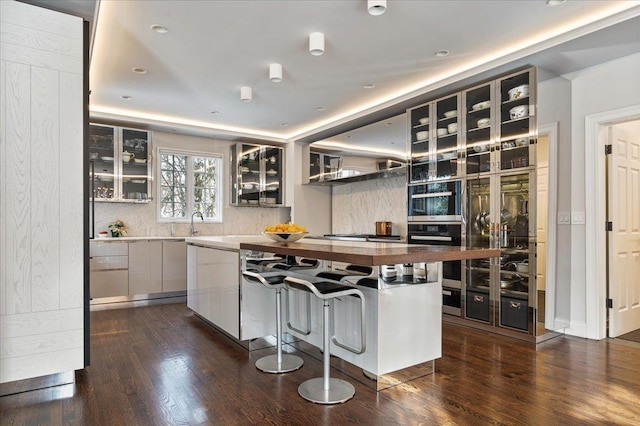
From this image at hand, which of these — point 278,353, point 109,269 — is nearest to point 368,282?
point 278,353

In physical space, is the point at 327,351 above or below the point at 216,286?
below

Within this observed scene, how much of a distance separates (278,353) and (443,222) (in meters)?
2.40

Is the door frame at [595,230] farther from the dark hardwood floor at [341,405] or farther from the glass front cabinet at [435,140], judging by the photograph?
the glass front cabinet at [435,140]

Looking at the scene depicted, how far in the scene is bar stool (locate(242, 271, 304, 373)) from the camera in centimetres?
289

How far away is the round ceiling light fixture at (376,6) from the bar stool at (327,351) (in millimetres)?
1851

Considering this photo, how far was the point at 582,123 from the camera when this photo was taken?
12.6 feet

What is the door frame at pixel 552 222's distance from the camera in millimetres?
4023

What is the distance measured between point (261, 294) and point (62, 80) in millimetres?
2133

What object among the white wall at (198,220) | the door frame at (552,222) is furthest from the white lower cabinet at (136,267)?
the door frame at (552,222)

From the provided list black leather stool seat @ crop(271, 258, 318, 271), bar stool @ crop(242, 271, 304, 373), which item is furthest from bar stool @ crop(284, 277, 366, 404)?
black leather stool seat @ crop(271, 258, 318, 271)

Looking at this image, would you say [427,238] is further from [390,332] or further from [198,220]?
[198,220]

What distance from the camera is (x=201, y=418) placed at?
219 centimetres

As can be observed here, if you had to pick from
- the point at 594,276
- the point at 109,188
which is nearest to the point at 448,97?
the point at 594,276

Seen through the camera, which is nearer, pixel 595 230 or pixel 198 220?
pixel 595 230
